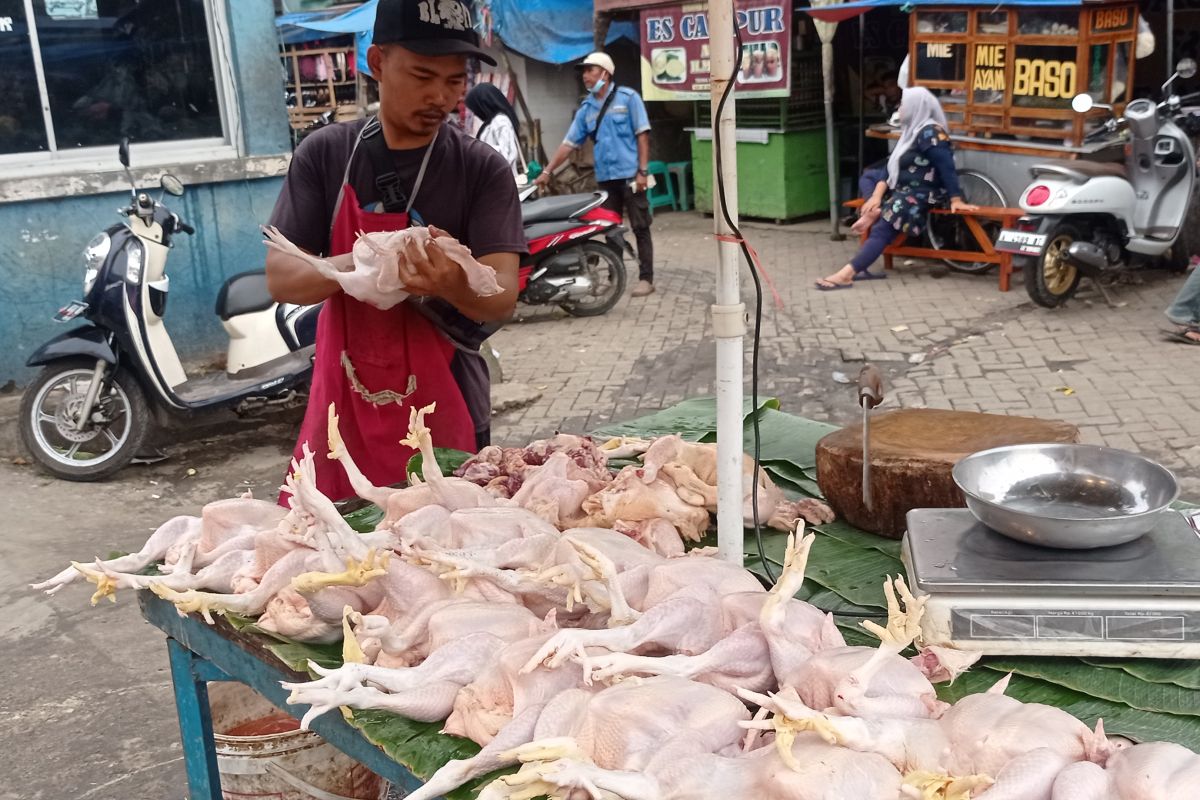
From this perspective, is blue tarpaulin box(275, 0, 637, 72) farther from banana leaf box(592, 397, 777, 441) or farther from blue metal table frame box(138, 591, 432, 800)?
blue metal table frame box(138, 591, 432, 800)

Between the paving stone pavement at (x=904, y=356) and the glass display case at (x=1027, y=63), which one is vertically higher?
the glass display case at (x=1027, y=63)

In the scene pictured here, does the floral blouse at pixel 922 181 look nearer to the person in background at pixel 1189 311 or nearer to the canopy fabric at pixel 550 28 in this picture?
the person in background at pixel 1189 311

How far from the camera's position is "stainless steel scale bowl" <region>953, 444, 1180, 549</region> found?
6.34ft

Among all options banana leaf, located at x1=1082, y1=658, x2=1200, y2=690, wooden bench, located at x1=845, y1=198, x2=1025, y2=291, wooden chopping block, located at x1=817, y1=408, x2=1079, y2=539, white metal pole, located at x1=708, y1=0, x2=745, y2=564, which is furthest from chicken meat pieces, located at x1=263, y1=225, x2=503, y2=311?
wooden bench, located at x1=845, y1=198, x2=1025, y2=291

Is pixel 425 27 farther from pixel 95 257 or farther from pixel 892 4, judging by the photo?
pixel 892 4

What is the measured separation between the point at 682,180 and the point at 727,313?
12.4 meters

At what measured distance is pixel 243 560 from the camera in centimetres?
238

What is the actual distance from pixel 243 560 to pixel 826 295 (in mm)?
7657

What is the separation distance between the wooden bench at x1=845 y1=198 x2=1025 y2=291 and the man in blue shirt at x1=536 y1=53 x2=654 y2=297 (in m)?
2.08

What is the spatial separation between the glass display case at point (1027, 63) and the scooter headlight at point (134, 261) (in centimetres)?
691

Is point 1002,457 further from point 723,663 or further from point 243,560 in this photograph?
point 243,560

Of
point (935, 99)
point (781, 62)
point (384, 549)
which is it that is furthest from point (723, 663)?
point (781, 62)

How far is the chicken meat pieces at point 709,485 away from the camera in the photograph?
2582 mm

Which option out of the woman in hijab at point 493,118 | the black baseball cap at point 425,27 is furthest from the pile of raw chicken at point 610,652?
the woman in hijab at point 493,118
